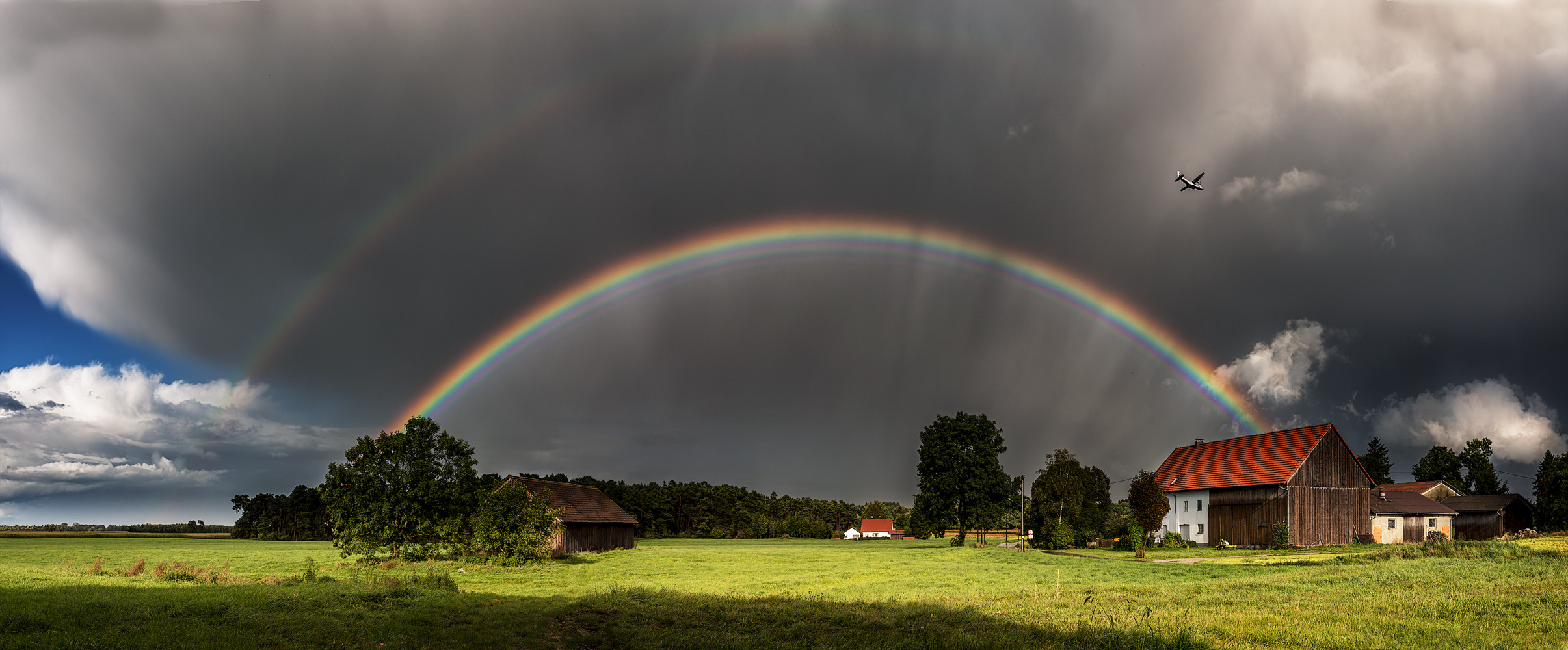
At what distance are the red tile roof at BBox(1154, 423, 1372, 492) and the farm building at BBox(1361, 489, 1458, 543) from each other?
4077mm

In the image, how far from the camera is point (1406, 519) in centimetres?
6619

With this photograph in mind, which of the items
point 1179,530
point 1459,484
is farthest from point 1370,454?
point 1179,530

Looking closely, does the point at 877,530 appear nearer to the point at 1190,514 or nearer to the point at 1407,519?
the point at 1190,514

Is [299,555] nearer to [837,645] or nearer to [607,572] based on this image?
[607,572]

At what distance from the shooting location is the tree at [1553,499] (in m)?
79.9

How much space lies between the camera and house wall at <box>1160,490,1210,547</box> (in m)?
65.2

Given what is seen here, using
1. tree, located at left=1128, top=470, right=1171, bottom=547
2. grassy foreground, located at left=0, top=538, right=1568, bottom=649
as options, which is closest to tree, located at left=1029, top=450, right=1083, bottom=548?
tree, located at left=1128, top=470, right=1171, bottom=547

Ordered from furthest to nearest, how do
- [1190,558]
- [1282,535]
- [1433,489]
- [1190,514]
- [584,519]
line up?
[1433,489], [1190,514], [584,519], [1282,535], [1190,558]

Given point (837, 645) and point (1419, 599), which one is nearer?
point (837, 645)

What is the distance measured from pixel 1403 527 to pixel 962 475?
35.9m

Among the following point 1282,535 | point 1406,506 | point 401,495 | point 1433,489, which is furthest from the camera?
point 1433,489

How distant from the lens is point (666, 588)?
1028 inches

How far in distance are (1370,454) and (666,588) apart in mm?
141936

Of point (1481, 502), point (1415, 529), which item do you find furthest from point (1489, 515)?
point (1415, 529)
